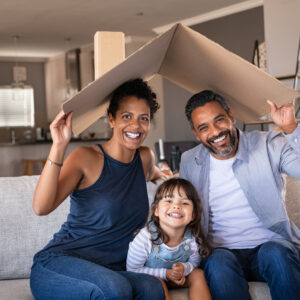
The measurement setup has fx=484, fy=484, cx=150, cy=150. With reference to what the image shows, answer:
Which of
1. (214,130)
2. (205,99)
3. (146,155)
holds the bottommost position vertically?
(146,155)

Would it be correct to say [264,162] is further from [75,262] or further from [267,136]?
[75,262]

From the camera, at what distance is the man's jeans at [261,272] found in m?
1.71

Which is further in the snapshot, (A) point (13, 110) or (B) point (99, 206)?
(A) point (13, 110)

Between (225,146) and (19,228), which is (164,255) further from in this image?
(19,228)

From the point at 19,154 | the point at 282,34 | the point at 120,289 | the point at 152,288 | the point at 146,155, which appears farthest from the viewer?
the point at 19,154

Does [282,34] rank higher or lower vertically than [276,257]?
higher

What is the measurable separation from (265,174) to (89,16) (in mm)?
→ 5685

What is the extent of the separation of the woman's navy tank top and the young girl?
2.4 inches

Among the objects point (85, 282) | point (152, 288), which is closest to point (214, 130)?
point (152, 288)

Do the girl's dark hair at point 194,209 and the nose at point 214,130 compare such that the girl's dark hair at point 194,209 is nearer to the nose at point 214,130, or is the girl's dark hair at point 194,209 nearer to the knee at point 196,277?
the knee at point 196,277

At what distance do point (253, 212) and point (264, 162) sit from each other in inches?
8.3

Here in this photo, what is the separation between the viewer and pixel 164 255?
1.88 meters

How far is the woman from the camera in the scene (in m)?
1.63

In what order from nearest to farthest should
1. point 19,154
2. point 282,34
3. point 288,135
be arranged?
Result: point 288,135 → point 282,34 → point 19,154
